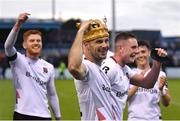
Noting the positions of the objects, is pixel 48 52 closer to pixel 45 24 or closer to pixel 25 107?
pixel 45 24

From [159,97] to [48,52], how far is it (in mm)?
47161

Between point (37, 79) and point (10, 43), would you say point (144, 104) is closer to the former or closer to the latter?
point (37, 79)

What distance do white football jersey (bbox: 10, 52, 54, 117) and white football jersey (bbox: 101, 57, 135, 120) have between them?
6.11 ft

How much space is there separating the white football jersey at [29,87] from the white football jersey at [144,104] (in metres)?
1.36

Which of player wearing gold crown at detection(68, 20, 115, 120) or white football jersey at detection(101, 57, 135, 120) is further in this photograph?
white football jersey at detection(101, 57, 135, 120)

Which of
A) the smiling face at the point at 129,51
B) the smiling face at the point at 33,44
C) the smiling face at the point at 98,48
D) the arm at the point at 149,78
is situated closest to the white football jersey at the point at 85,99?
the smiling face at the point at 98,48

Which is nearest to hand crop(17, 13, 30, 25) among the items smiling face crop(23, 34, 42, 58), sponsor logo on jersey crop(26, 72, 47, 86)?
smiling face crop(23, 34, 42, 58)

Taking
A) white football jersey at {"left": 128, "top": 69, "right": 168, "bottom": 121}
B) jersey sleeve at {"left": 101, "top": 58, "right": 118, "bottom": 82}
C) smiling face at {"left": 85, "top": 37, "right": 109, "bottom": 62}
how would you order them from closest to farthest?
Answer: smiling face at {"left": 85, "top": 37, "right": 109, "bottom": 62}
jersey sleeve at {"left": 101, "top": 58, "right": 118, "bottom": 82}
white football jersey at {"left": 128, "top": 69, "right": 168, "bottom": 121}

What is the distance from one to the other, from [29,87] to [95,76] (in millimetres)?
2283

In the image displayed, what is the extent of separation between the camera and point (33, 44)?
26.7ft

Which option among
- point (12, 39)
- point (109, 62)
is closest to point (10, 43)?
point (12, 39)

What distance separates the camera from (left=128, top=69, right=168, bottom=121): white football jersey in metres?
8.70

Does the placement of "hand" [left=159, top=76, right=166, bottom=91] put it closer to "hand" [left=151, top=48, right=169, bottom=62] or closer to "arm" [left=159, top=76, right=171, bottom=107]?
"arm" [left=159, top=76, right=171, bottom=107]

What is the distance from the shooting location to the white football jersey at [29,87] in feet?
26.3
